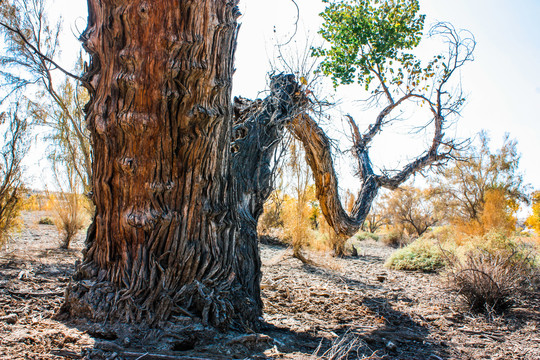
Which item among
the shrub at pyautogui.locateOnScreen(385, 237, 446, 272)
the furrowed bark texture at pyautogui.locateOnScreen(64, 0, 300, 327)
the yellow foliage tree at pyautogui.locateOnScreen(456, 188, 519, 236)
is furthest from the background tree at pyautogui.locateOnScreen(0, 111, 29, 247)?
the yellow foliage tree at pyautogui.locateOnScreen(456, 188, 519, 236)

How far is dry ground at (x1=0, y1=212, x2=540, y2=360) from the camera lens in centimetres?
237

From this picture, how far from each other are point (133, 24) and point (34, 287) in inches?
120

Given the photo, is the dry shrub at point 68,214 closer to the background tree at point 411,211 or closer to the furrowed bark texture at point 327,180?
the furrowed bark texture at point 327,180

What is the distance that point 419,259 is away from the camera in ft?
27.1

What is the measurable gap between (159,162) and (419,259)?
23.8ft

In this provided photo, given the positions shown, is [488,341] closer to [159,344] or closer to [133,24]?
[159,344]

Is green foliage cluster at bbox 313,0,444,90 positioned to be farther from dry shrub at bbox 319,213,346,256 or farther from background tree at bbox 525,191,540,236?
background tree at bbox 525,191,540,236

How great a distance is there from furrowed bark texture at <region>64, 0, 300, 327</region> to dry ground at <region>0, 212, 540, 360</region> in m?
0.23

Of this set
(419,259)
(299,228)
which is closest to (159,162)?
(299,228)

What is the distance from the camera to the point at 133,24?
8.45ft

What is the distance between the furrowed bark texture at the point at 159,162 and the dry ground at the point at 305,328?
0.23 meters

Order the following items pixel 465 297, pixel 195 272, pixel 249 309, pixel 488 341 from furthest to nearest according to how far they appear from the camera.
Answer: pixel 465 297 → pixel 488 341 → pixel 249 309 → pixel 195 272

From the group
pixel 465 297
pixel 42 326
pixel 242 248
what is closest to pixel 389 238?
pixel 465 297

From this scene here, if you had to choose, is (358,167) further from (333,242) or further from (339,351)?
(333,242)
